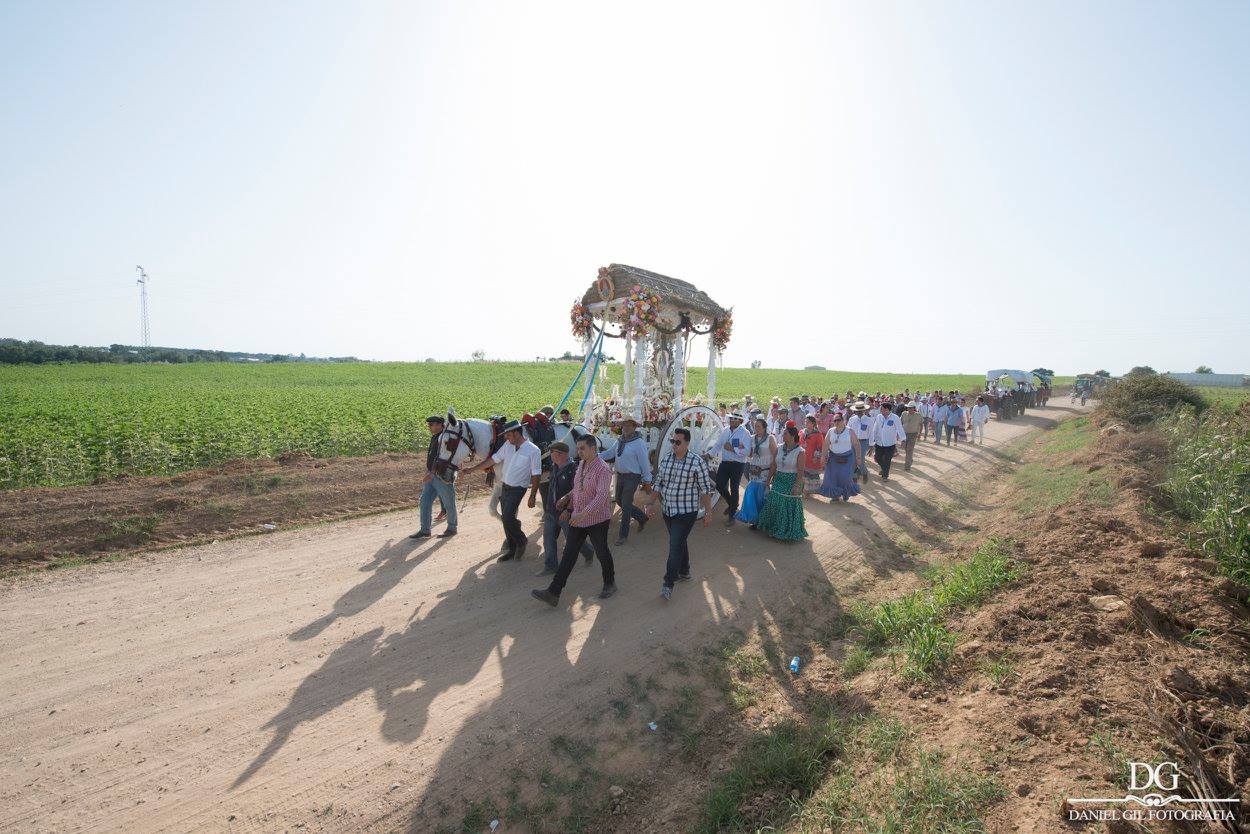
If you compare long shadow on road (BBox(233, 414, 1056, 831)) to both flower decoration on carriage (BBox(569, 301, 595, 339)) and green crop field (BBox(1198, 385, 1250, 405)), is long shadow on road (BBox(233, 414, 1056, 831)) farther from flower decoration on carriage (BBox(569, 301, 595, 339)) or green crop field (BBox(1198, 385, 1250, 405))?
green crop field (BBox(1198, 385, 1250, 405))

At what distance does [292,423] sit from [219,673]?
1534 cm

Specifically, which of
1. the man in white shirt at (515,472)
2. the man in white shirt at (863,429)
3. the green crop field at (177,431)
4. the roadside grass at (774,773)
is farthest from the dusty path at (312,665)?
the green crop field at (177,431)

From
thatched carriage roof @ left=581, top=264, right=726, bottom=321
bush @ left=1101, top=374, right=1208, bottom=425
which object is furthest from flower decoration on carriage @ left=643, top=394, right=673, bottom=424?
bush @ left=1101, top=374, right=1208, bottom=425

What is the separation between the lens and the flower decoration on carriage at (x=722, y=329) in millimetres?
11121

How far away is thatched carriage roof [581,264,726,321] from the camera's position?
9773 millimetres

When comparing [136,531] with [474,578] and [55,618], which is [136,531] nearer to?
[55,618]

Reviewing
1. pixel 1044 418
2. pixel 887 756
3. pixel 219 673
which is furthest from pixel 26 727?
pixel 1044 418

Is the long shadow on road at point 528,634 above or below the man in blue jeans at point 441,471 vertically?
below

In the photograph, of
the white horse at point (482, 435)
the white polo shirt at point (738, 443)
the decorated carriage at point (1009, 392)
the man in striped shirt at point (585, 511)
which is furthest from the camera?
→ the decorated carriage at point (1009, 392)

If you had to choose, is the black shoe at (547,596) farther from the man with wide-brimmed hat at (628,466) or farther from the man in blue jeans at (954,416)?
the man in blue jeans at (954,416)

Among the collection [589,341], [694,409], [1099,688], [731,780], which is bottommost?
[731,780]

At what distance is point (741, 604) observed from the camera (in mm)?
6355

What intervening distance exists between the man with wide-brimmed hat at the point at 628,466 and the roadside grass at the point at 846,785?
11.9ft

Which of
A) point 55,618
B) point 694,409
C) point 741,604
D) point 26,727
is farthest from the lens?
point 694,409
